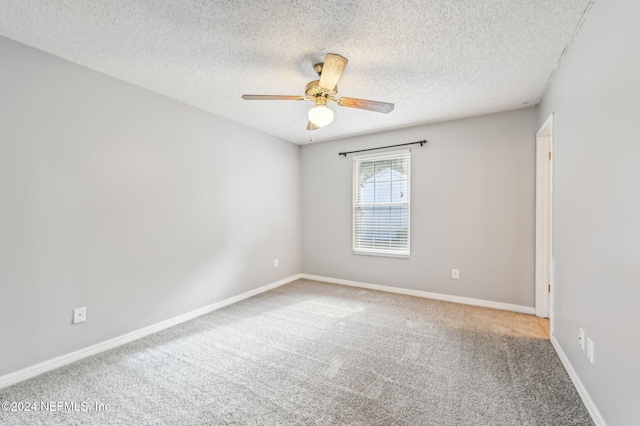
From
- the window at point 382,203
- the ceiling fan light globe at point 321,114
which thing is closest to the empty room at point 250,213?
the ceiling fan light globe at point 321,114

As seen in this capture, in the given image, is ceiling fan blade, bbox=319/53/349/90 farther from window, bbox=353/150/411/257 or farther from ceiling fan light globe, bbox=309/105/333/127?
window, bbox=353/150/411/257

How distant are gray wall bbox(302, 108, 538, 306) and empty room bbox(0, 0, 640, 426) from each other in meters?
0.03

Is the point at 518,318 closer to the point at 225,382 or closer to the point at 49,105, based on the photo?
the point at 225,382

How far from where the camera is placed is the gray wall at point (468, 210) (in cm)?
327

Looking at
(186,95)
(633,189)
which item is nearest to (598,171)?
(633,189)

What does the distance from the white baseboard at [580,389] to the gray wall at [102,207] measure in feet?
11.4

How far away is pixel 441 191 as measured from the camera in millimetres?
3756

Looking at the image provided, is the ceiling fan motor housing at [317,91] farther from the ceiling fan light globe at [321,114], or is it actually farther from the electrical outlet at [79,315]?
the electrical outlet at [79,315]

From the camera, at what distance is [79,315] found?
89.7 inches

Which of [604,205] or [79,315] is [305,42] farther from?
[79,315]

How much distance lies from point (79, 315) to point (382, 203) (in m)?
3.74

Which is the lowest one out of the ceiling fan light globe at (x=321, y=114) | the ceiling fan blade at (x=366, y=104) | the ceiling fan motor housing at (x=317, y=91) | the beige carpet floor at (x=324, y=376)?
the beige carpet floor at (x=324, y=376)

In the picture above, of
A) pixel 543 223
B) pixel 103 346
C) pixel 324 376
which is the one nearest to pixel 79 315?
pixel 103 346

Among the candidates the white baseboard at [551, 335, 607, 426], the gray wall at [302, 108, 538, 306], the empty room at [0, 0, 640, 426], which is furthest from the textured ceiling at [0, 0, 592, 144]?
the white baseboard at [551, 335, 607, 426]
